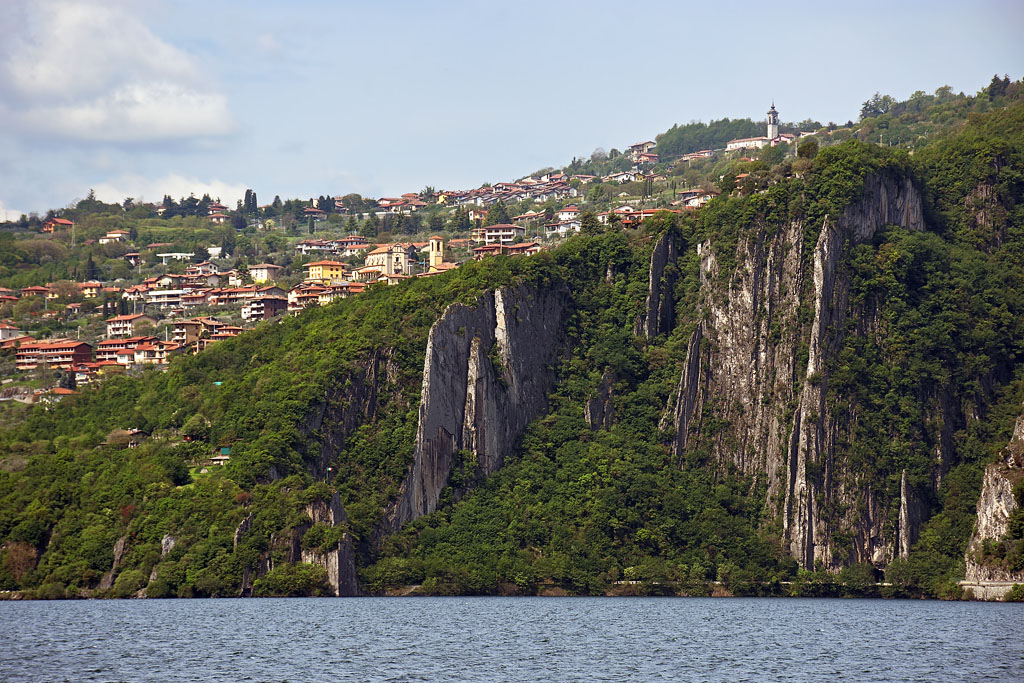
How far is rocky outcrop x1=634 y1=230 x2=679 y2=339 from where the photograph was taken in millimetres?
119188

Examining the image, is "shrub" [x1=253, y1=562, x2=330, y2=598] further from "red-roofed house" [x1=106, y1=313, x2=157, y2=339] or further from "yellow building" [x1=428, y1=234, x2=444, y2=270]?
"red-roofed house" [x1=106, y1=313, x2=157, y2=339]

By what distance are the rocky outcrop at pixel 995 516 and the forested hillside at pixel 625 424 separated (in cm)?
543

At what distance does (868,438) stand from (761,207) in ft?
72.1

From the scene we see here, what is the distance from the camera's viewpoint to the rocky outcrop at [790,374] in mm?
103938

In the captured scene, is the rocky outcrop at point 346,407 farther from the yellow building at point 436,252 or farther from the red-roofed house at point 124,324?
the red-roofed house at point 124,324

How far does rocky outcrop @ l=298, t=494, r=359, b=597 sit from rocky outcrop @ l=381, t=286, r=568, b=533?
6268mm

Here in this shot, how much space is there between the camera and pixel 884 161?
11775 cm

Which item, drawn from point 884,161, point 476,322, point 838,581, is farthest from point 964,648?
point 884,161

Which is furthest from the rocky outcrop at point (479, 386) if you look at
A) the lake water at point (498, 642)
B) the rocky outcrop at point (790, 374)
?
the lake water at point (498, 642)

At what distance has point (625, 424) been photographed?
370 ft

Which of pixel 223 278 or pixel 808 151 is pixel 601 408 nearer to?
pixel 808 151

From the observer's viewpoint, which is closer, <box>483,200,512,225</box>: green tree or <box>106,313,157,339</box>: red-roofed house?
<box>106,313,157,339</box>: red-roofed house

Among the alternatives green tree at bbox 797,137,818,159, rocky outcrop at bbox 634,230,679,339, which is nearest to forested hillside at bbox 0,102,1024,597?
rocky outcrop at bbox 634,230,679,339

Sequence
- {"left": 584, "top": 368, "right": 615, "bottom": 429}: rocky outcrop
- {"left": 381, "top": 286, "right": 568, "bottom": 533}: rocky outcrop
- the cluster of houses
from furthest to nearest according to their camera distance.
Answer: the cluster of houses
{"left": 584, "top": 368, "right": 615, "bottom": 429}: rocky outcrop
{"left": 381, "top": 286, "right": 568, "bottom": 533}: rocky outcrop
